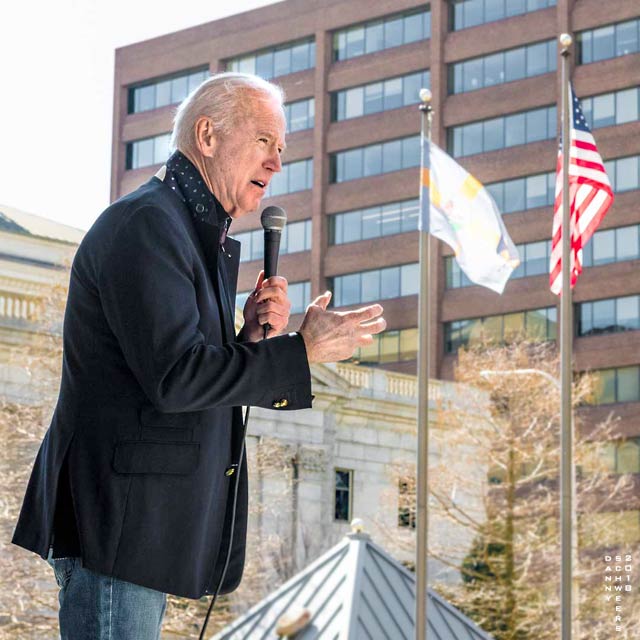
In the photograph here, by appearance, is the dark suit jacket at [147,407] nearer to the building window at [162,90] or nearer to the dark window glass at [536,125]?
the dark window glass at [536,125]

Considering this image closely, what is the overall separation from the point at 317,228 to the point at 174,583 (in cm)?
5950

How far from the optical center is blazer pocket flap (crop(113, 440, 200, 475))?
3.02 m

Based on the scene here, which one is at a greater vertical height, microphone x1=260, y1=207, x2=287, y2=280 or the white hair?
the white hair

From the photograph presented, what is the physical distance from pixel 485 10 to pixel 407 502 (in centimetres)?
2828

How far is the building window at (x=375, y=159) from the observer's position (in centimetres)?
6050

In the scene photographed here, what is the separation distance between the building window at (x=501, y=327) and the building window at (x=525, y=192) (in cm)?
420

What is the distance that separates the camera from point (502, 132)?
192ft

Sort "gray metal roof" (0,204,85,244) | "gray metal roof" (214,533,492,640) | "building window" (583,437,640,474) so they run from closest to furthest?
"gray metal roof" (214,533,492,640) < "gray metal roof" (0,204,85,244) < "building window" (583,437,640,474)

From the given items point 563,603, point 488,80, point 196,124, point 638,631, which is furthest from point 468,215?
point 488,80

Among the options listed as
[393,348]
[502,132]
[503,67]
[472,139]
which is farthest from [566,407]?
[503,67]

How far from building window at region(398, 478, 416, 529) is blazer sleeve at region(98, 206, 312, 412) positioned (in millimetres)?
32994

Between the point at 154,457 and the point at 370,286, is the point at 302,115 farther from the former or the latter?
the point at 154,457

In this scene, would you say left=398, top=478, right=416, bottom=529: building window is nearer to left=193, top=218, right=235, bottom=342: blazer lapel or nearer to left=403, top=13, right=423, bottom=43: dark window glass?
left=403, top=13, right=423, bottom=43: dark window glass

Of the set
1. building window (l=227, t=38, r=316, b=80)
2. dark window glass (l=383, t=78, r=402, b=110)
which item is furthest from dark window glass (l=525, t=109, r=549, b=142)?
building window (l=227, t=38, r=316, b=80)
